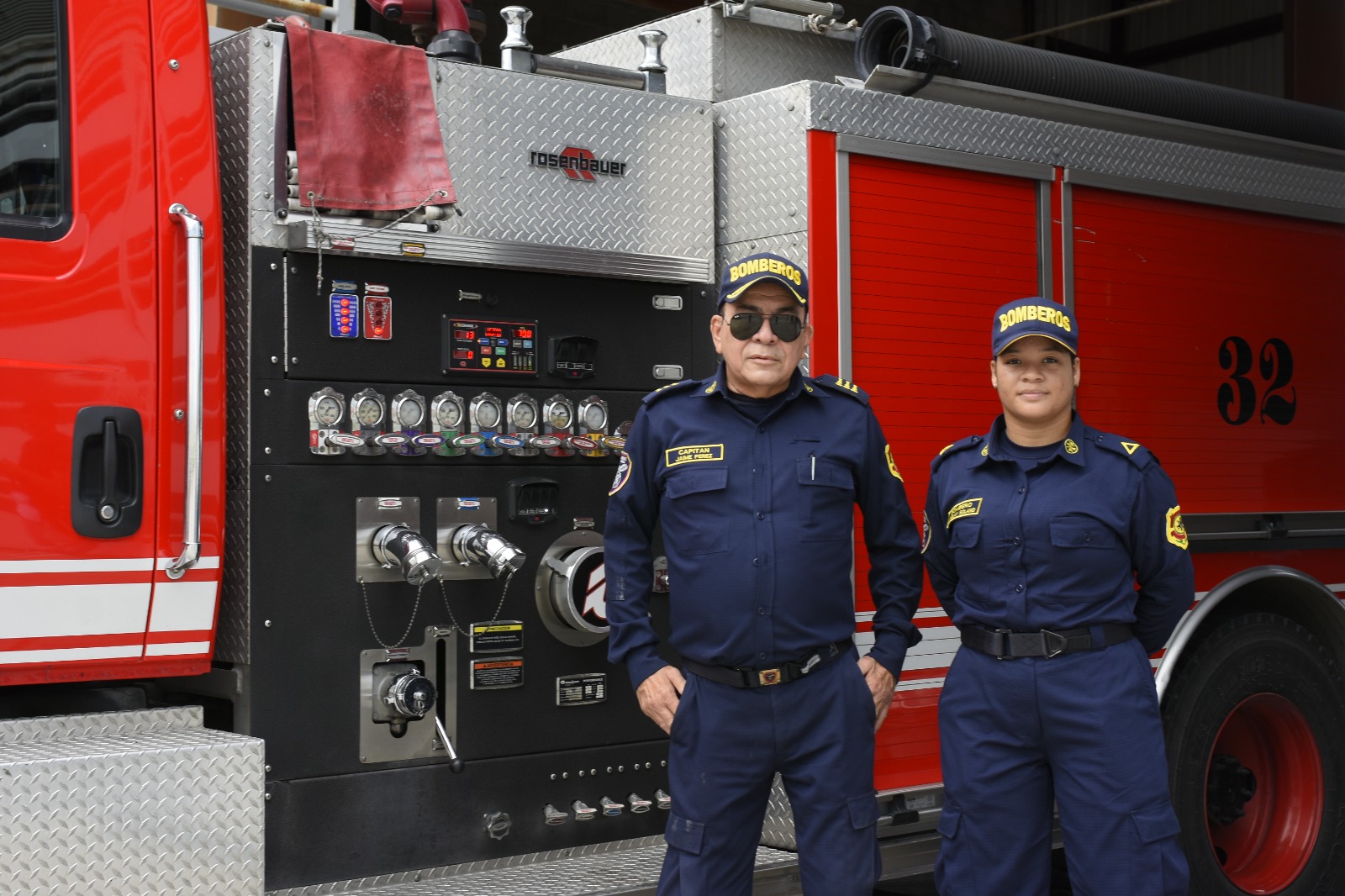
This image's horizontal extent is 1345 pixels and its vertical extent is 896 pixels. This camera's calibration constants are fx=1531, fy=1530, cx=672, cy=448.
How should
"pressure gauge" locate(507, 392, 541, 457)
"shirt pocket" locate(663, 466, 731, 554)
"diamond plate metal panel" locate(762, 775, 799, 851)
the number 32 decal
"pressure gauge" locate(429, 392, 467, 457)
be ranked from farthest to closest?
the number 32 decal, "diamond plate metal panel" locate(762, 775, 799, 851), "pressure gauge" locate(507, 392, 541, 457), "pressure gauge" locate(429, 392, 467, 457), "shirt pocket" locate(663, 466, 731, 554)

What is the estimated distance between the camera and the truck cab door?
2994mm

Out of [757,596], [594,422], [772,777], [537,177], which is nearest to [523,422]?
[594,422]

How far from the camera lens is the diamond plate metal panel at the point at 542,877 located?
3.46 metres

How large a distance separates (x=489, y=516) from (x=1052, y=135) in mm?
2026

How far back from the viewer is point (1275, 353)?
16.5 ft

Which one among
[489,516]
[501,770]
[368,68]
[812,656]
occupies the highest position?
[368,68]

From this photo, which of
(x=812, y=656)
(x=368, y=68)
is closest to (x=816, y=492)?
(x=812, y=656)

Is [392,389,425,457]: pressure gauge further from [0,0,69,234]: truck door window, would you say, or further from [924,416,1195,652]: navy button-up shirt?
[924,416,1195,652]: navy button-up shirt

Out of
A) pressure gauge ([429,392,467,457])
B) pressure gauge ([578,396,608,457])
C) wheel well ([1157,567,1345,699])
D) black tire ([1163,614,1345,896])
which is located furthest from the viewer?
black tire ([1163,614,1345,896])

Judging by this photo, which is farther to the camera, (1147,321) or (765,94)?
(1147,321)

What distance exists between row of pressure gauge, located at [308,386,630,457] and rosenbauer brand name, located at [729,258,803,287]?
683 mm

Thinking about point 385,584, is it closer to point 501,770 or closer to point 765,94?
point 501,770

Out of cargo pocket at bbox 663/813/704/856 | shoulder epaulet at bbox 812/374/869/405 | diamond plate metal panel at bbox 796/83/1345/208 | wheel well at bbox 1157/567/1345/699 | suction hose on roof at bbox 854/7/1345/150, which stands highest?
suction hose on roof at bbox 854/7/1345/150

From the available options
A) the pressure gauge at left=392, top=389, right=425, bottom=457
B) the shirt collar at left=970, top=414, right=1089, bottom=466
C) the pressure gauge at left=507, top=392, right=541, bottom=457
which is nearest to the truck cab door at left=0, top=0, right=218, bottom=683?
the pressure gauge at left=392, top=389, right=425, bottom=457
